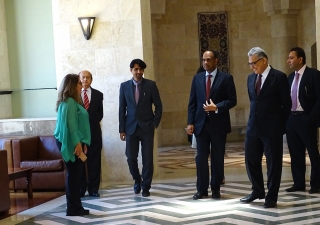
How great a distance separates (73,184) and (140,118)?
144 centimetres

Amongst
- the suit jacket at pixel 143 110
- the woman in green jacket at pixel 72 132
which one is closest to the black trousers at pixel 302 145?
the suit jacket at pixel 143 110

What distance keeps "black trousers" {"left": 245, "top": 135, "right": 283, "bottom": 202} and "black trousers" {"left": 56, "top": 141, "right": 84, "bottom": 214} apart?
67.9 inches

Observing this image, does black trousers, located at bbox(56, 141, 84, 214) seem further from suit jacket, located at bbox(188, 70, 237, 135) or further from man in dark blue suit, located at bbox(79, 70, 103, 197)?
suit jacket, located at bbox(188, 70, 237, 135)

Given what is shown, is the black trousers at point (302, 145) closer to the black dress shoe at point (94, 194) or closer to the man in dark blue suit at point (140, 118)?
the man in dark blue suit at point (140, 118)

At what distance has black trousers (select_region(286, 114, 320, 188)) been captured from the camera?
727cm

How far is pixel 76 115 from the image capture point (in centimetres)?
647

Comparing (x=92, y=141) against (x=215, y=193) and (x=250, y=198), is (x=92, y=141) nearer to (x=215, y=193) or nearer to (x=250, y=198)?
(x=215, y=193)

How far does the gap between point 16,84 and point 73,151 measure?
5.13 metres

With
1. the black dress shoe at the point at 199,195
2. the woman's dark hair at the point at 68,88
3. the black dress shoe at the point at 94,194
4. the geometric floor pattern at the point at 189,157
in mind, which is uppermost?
the woman's dark hair at the point at 68,88

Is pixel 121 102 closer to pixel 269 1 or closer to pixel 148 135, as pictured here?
pixel 148 135

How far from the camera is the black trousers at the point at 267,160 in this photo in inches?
257

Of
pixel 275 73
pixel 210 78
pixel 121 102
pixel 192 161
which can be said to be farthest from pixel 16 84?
pixel 275 73

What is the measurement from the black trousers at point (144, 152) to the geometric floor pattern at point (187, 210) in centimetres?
22

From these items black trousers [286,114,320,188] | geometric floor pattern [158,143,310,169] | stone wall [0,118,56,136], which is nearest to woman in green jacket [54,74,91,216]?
black trousers [286,114,320,188]
